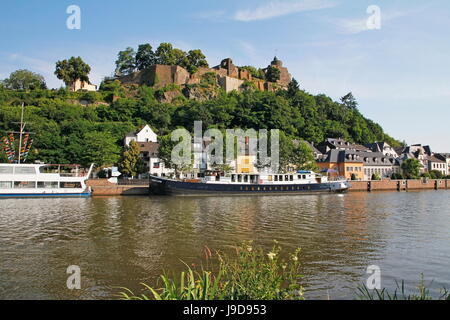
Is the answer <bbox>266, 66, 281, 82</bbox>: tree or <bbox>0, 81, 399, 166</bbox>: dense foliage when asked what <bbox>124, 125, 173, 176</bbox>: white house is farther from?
<bbox>266, 66, 281, 82</bbox>: tree

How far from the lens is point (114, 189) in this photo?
46.9m

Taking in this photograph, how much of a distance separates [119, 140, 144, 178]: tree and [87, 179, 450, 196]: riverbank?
272 inches

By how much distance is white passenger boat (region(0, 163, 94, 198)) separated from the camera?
41.6 m

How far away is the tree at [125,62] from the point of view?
118438 millimetres

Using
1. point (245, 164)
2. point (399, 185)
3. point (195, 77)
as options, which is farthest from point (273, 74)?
point (399, 185)

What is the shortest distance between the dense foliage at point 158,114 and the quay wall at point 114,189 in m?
15.8

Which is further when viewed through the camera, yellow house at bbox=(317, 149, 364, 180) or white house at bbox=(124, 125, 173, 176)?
yellow house at bbox=(317, 149, 364, 180)

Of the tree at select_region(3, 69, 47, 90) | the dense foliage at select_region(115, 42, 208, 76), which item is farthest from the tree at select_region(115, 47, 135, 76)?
the tree at select_region(3, 69, 47, 90)

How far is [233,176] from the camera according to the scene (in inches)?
1839

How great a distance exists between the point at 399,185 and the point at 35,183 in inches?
2234

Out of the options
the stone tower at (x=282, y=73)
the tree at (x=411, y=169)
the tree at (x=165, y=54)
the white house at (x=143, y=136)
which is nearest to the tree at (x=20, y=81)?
the tree at (x=165, y=54)

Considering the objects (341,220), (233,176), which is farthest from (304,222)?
(233,176)

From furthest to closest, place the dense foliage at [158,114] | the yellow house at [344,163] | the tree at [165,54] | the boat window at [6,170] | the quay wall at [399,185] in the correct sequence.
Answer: the tree at [165,54], the dense foliage at [158,114], the yellow house at [344,163], the quay wall at [399,185], the boat window at [6,170]

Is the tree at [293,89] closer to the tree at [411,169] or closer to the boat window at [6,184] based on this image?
the tree at [411,169]
